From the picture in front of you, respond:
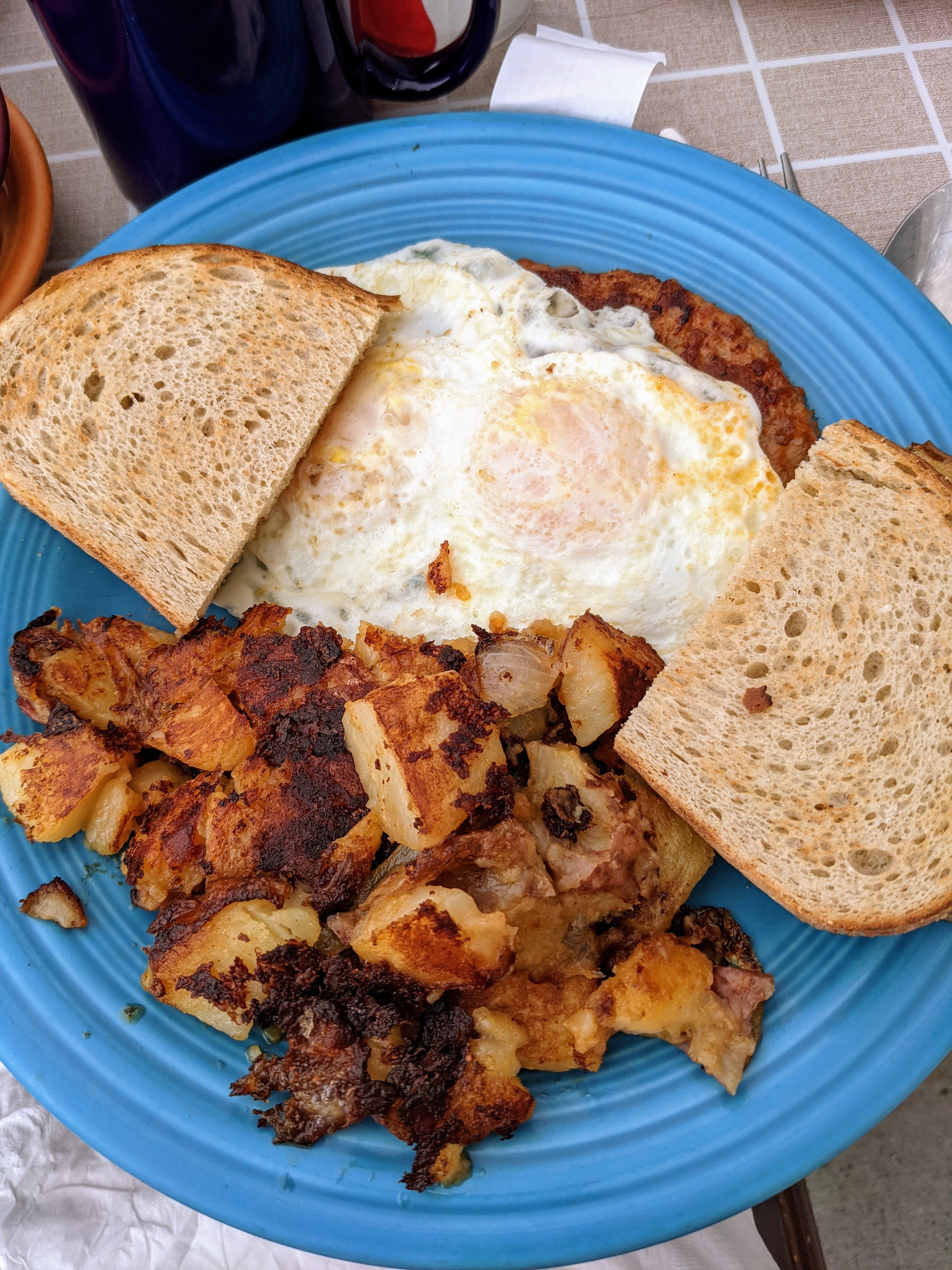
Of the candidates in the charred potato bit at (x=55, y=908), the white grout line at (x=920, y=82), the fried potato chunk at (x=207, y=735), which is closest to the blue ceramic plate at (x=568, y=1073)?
the charred potato bit at (x=55, y=908)

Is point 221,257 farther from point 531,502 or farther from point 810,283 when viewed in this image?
point 810,283

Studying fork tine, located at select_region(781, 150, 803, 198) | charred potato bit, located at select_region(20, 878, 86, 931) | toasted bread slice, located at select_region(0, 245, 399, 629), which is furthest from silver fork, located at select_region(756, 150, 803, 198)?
charred potato bit, located at select_region(20, 878, 86, 931)

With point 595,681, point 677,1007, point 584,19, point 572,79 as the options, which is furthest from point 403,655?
point 584,19

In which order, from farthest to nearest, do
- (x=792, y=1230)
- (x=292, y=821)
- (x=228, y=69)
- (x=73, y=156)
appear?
1. (x=73, y=156)
2. (x=792, y=1230)
3. (x=228, y=69)
4. (x=292, y=821)

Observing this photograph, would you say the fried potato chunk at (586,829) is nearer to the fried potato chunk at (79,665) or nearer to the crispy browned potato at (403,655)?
the crispy browned potato at (403,655)

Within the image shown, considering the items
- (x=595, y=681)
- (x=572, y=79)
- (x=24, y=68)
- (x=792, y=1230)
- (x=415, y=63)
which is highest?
(x=24, y=68)

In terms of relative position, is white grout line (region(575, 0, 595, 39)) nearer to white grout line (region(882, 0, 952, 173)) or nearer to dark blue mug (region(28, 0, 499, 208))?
dark blue mug (region(28, 0, 499, 208))

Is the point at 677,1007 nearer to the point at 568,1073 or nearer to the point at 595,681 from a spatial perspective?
the point at 568,1073

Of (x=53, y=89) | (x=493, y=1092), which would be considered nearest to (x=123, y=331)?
(x=53, y=89)
